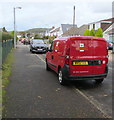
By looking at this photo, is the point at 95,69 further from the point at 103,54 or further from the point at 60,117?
the point at 60,117

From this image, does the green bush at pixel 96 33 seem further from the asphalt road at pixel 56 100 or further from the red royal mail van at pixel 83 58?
the red royal mail van at pixel 83 58

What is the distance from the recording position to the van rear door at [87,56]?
247 inches

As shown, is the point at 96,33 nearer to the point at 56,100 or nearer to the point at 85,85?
the point at 85,85

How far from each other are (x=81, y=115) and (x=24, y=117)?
52.4 inches

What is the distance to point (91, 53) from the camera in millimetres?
6426

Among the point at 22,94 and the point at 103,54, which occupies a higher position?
the point at 103,54

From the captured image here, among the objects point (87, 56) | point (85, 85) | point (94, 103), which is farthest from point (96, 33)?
point (94, 103)

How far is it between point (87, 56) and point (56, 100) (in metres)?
2.18

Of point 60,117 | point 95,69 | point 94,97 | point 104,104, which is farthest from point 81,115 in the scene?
point 95,69

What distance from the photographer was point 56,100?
5.07m

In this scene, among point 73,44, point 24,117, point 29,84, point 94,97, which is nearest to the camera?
point 24,117

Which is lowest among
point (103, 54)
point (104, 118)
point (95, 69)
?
point (104, 118)

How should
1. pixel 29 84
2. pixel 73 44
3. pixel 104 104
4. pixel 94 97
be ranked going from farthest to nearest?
pixel 29 84 → pixel 73 44 → pixel 94 97 → pixel 104 104

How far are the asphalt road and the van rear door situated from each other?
684 millimetres
